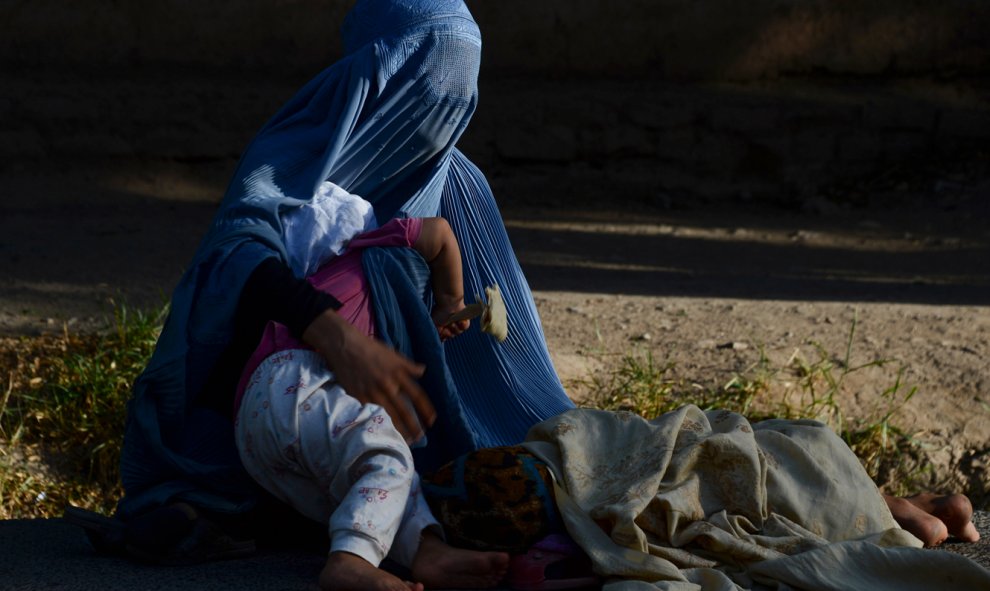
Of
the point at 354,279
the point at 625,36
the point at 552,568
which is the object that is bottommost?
the point at 552,568

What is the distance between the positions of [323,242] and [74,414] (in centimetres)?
168

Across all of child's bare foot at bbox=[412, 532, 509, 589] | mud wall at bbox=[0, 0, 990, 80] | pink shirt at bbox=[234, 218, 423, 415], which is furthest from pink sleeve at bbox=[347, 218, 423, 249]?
mud wall at bbox=[0, 0, 990, 80]

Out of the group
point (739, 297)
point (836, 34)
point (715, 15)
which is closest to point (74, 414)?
point (739, 297)

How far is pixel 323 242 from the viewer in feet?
8.32

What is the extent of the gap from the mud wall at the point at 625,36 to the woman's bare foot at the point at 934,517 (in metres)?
5.40

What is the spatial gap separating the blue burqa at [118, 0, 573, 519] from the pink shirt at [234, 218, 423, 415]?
4 centimetres

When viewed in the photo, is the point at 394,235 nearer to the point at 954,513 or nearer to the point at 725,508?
the point at 725,508

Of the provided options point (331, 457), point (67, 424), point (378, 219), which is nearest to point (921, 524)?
point (331, 457)

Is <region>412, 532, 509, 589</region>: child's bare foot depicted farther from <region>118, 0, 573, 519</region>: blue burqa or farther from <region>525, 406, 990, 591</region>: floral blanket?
<region>118, 0, 573, 519</region>: blue burqa

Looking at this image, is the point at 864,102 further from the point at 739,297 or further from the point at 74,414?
the point at 74,414

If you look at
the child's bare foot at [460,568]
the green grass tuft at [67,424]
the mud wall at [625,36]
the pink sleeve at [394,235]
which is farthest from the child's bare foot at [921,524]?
the mud wall at [625,36]

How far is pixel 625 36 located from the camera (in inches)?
302

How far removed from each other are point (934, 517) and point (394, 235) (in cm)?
122

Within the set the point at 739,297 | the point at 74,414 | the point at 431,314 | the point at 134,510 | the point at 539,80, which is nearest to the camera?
the point at 134,510
